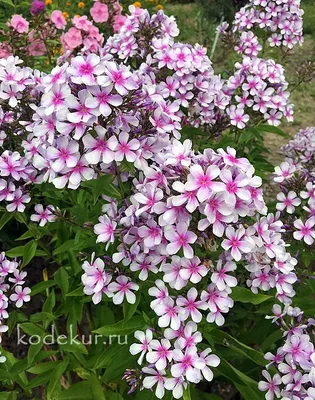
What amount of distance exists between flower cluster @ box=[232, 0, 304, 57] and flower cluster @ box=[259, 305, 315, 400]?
1731mm

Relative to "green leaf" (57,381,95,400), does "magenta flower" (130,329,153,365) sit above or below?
above

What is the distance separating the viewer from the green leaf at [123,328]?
1.77 metres

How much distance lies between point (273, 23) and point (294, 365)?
2083 millimetres

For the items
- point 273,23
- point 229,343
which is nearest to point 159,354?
point 229,343

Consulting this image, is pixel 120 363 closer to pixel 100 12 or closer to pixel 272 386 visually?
pixel 272 386

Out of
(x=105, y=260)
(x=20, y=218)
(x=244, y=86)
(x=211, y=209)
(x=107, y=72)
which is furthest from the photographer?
(x=244, y=86)

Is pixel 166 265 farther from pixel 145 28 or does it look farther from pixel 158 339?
pixel 145 28

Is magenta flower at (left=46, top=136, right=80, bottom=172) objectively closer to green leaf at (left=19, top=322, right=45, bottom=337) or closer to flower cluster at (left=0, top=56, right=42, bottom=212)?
flower cluster at (left=0, top=56, right=42, bottom=212)

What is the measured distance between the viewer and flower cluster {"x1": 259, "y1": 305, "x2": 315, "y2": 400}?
5.03 ft

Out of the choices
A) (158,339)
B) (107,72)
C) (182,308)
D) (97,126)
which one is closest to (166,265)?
(182,308)

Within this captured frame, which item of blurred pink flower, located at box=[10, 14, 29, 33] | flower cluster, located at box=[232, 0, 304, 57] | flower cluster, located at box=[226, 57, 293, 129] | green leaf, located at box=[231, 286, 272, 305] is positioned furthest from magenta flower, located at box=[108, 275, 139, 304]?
blurred pink flower, located at box=[10, 14, 29, 33]

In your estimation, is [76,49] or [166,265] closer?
[166,265]

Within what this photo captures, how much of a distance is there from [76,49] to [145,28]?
126 centimetres

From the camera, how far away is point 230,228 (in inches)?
55.7
